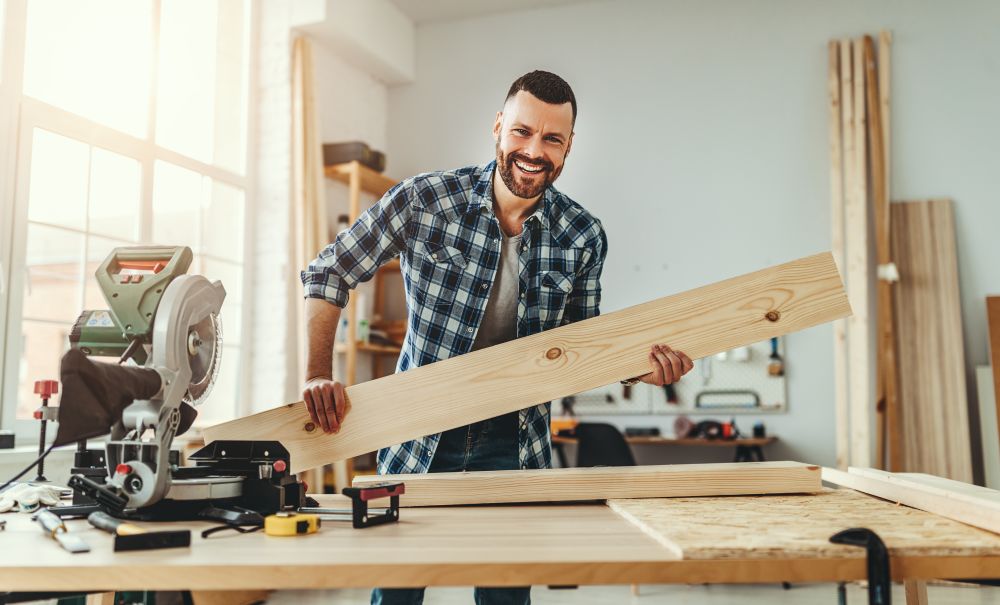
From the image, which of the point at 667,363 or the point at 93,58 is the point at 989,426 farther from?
the point at 93,58

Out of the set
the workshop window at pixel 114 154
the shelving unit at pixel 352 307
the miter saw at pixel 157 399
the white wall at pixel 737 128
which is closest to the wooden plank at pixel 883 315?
the white wall at pixel 737 128

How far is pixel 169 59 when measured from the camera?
3.86 meters

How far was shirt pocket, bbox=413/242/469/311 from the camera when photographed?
5.77 feet

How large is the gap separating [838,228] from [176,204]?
3.62m

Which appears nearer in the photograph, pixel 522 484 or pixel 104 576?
pixel 104 576

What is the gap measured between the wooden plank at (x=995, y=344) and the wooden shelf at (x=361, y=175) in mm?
3515

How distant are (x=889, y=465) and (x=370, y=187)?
11.3 feet

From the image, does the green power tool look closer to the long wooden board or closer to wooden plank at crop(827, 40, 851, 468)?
the long wooden board

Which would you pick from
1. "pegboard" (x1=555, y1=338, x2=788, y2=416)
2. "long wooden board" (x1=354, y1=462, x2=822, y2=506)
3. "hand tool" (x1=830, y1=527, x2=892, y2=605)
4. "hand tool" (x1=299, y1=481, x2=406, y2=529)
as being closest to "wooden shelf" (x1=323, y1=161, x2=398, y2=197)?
"pegboard" (x1=555, y1=338, x2=788, y2=416)

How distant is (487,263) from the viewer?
1.77 meters

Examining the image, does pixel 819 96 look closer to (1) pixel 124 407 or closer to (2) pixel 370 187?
(2) pixel 370 187

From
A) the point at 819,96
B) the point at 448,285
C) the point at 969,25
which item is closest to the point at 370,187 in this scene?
the point at 819,96

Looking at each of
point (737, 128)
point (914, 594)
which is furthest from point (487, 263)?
point (737, 128)

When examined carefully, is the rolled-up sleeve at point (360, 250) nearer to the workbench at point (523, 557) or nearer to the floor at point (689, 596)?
the workbench at point (523, 557)
